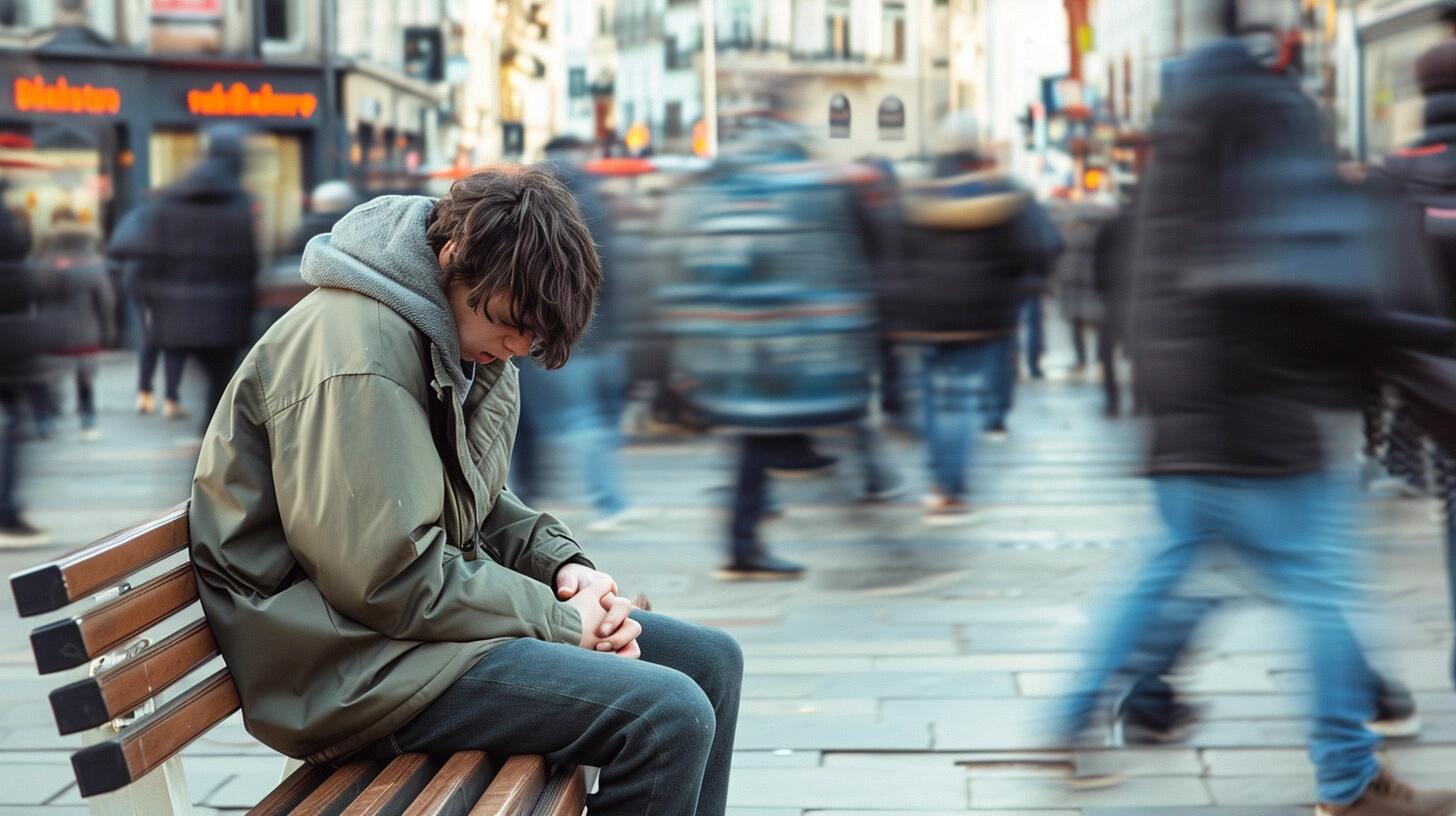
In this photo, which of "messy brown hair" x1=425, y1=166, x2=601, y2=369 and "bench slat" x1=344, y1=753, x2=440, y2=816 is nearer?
"bench slat" x1=344, y1=753, x2=440, y2=816

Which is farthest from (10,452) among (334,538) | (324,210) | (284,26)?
(284,26)

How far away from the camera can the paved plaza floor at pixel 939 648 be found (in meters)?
4.24

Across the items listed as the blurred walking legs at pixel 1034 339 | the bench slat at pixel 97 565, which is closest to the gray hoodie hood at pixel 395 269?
the bench slat at pixel 97 565

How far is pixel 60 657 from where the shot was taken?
236cm

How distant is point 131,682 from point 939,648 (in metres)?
3.53

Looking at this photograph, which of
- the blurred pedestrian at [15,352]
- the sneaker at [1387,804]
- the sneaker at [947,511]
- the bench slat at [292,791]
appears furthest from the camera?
the sneaker at [947,511]

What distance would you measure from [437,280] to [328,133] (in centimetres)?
2713

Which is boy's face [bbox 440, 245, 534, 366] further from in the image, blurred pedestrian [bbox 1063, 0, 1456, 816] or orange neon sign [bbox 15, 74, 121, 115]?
orange neon sign [bbox 15, 74, 121, 115]

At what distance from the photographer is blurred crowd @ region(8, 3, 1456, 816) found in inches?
149

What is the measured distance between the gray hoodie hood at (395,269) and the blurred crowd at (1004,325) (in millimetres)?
1005

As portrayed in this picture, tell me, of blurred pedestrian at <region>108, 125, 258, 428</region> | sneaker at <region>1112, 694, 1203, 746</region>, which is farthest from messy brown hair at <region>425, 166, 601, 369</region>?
blurred pedestrian at <region>108, 125, 258, 428</region>

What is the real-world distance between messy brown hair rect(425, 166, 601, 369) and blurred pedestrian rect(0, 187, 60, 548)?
18.7ft

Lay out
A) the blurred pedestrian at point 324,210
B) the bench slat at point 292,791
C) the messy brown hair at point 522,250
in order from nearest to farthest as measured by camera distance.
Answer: the bench slat at point 292,791, the messy brown hair at point 522,250, the blurred pedestrian at point 324,210

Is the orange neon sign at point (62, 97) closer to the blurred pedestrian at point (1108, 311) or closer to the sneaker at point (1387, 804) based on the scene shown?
the blurred pedestrian at point (1108, 311)
